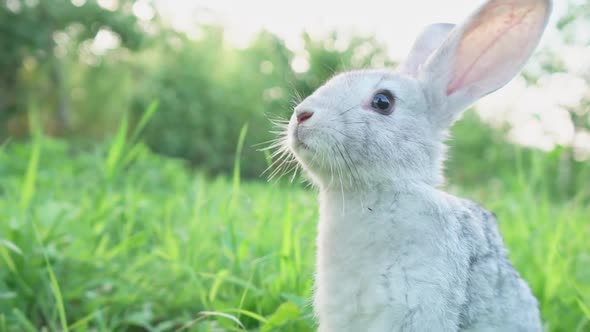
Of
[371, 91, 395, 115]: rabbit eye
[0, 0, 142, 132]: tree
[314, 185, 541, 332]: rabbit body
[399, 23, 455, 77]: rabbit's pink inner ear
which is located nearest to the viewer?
[314, 185, 541, 332]: rabbit body

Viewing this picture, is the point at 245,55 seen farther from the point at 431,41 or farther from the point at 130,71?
the point at 431,41

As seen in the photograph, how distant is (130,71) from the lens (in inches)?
697

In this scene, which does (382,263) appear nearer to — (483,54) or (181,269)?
(483,54)

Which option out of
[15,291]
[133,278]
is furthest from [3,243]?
[133,278]

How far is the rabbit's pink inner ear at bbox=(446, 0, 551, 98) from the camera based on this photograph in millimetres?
2279

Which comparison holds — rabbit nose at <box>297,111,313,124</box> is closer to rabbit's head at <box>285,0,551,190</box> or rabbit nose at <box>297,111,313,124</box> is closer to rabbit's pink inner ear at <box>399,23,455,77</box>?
rabbit's head at <box>285,0,551,190</box>

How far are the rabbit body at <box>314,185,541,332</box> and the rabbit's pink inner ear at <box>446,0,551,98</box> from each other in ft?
1.74

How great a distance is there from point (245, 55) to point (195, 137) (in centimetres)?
350

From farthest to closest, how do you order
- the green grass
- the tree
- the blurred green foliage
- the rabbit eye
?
the blurred green foliage < the tree < the green grass < the rabbit eye

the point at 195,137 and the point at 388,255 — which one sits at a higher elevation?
the point at 388,255

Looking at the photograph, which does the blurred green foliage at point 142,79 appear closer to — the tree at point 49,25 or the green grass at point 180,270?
the tree at point 49,25

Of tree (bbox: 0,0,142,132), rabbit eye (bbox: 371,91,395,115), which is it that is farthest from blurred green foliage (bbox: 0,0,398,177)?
rabbit eye (bbox: 371,91,395,115)

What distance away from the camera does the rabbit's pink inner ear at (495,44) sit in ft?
7.48

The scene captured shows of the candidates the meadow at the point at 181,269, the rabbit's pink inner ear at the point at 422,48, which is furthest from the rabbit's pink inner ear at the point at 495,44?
the meadow at the point at 181,269
